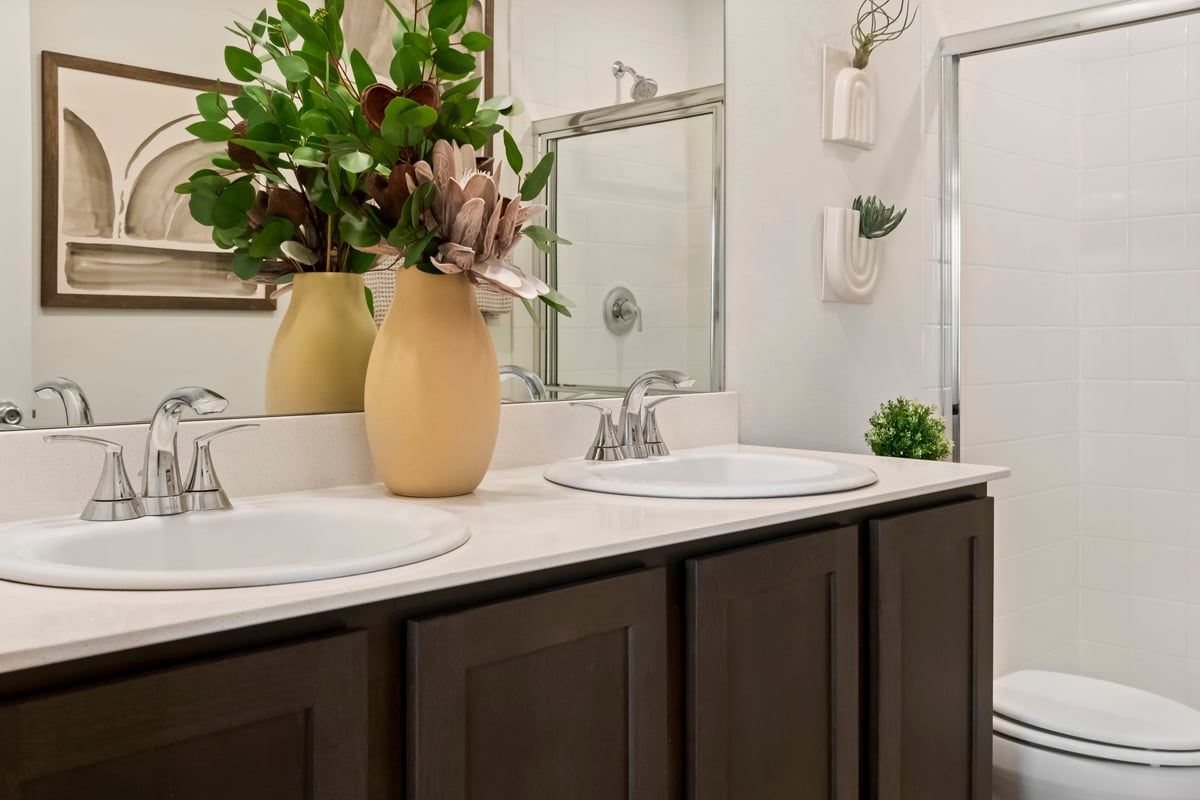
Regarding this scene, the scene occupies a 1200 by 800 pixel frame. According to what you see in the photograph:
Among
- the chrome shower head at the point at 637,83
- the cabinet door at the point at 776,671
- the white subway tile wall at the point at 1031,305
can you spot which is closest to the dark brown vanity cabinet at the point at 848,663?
the cabinet door at the point at 776,671

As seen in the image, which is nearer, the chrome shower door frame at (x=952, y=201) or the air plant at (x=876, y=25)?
the air plant at (x=876, y=25)

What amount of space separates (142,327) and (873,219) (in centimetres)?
138

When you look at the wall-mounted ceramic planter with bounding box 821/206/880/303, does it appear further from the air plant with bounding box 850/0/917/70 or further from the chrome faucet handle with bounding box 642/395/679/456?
the chrome faucet handle with bounding box 642/395/679/456

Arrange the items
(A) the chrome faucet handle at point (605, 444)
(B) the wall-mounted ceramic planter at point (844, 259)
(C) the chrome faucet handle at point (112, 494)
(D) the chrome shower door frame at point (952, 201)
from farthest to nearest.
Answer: (D) the chrome shower door frame at point (952, 201), (B) the wall-mounted ceramic planter at point (844, 259), (A) the chrome faucet handle at point (605, 444), (C) the chrome faucet handle at point (112, 494)

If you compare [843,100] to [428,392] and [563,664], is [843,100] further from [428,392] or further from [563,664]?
[563,664]

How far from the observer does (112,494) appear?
1.00 metres

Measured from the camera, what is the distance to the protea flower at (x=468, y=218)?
1.17m

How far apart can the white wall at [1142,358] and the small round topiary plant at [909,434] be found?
1082 mm

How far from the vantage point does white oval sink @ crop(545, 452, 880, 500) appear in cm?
124

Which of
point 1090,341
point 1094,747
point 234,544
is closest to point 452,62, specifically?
point 234,544

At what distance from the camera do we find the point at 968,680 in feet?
4.87

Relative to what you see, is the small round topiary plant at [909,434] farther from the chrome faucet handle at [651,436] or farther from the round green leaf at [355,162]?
the round green leaf at [355,162]

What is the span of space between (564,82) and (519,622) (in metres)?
0.99

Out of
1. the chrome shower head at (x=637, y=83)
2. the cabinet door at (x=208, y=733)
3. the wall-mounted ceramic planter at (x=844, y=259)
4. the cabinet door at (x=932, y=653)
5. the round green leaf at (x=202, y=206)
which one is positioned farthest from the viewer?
the wall-mounted ceramic planter at (x=844, y=259)
